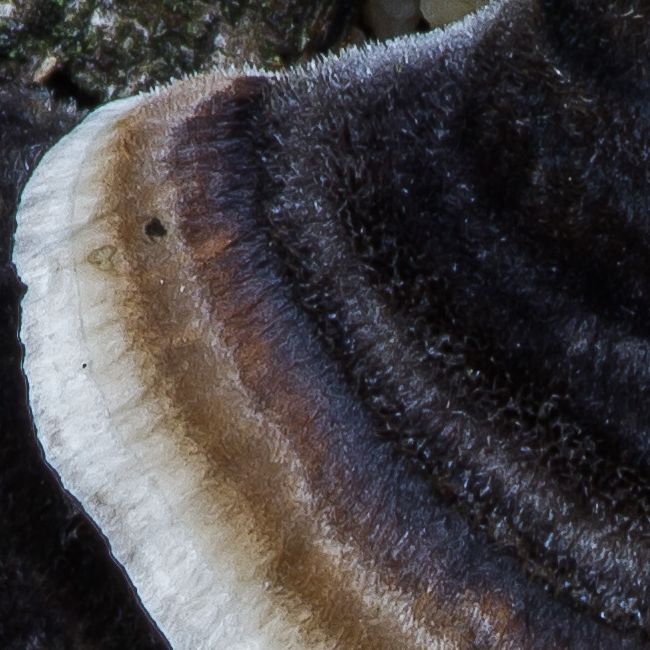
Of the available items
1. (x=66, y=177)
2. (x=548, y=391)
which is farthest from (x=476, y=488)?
(x=66, y=177)

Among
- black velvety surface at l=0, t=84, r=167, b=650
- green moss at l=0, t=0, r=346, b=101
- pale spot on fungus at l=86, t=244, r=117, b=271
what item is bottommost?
black velvety surface at l=0, t=84, r=167, b=650

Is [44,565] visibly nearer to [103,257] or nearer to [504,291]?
[103,257]

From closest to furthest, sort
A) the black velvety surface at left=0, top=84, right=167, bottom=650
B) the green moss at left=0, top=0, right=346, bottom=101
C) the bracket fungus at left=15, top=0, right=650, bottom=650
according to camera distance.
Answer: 1. the bracket fungus at left=15, top=0, right=650, bottom=650
2. the black velvety surface at left=0, top=84, right=167, bottom=650
3. the green moss at left=0, top=0, right=346, bottom=101

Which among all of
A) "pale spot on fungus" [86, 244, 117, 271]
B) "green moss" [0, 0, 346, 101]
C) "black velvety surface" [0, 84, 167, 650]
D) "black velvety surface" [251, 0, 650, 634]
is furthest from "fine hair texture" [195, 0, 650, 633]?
"green moss" [0, 0, 346, 101]

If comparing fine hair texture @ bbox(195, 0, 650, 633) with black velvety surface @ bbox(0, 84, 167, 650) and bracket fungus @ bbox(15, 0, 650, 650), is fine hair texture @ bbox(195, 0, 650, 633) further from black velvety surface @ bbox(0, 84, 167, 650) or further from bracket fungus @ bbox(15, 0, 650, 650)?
black velvety surface @ bbox(0, 84, 167, 650)

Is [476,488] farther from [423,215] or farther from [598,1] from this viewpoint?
[598,1]

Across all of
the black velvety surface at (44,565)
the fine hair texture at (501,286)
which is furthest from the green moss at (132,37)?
the fine hair texture at (501,286)

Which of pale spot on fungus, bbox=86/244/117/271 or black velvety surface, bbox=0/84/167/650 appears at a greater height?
pale spot on fungus, bbox=86/244/117/271

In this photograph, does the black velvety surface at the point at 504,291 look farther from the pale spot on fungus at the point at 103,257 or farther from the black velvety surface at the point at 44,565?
the black velvety surface at the point at 44,565

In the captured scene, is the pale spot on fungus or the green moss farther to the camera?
the green moss
